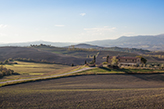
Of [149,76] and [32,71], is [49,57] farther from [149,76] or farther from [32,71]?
[149,76]

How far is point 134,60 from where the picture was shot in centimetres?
6962

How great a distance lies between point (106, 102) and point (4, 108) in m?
12.3

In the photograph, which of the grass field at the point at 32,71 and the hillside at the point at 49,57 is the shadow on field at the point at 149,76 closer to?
the grass field at the point at 32,71

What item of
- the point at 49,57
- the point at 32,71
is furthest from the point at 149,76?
the point at 49,57

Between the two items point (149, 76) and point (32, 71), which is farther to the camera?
point (32, 71)

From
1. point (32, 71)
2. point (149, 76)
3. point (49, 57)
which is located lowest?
point (32, 71)

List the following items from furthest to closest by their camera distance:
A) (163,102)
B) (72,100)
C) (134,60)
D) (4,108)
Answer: (134,60)
(72,100)
(163,102)
(4,108)

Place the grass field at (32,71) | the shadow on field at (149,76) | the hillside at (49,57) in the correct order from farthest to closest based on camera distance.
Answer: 1. the hillside at (49,57)
2. the grass field at (32,71)
3. the shadow on field at (149,76)

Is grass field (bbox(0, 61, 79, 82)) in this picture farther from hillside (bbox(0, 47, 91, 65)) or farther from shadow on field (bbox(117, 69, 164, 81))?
hillside (bbox(0, 47, 91, 65))

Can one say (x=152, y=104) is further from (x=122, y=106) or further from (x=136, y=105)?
(x=122, y=106)

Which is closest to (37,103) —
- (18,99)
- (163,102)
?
(18,99)

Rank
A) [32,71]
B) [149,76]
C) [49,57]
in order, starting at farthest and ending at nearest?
[49,57], [32,71], [149,76]

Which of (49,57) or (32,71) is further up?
(49,57)

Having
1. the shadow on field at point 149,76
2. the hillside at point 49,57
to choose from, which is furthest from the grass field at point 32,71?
the hillside at point 49,57
